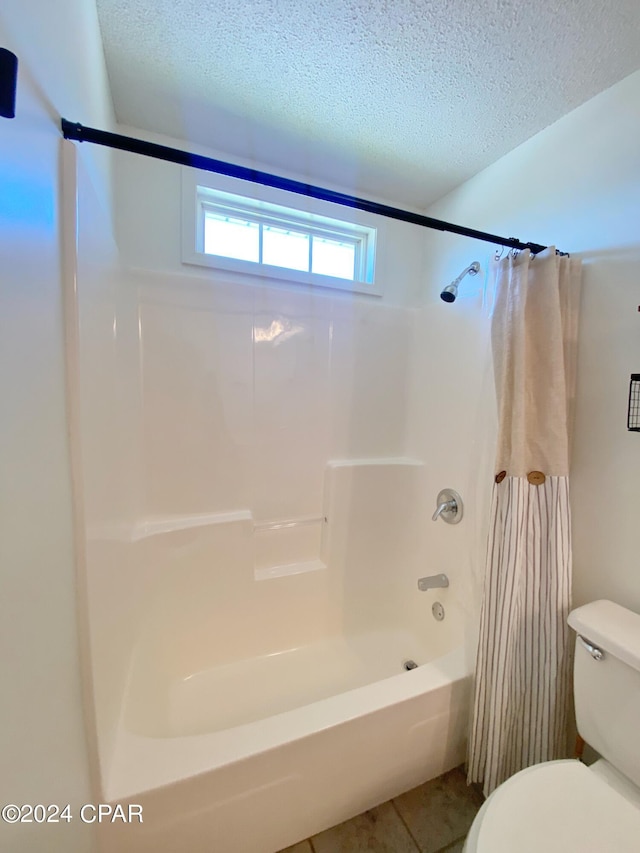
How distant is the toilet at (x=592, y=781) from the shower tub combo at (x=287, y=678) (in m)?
0.32

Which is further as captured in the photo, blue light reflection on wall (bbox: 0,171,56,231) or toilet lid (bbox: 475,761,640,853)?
toilet lid (bbox: 475,761,640,853)

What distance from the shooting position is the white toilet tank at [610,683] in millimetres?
853

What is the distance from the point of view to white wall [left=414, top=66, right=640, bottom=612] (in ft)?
3.50

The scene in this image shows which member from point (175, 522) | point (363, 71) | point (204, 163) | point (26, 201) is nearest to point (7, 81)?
point (26, 201)

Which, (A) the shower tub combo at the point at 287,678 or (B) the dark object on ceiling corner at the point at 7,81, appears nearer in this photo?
(B) the dark object on ceiling corner at the point at 7,81

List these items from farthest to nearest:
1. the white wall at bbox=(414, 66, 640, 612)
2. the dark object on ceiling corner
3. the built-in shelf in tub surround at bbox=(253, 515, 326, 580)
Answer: the built-in shelf in tub surround at bbox=(253, 515, 326, 580)
the white wall at bbox=(414, 66, 640, 612)
the dark object on ceiling corner

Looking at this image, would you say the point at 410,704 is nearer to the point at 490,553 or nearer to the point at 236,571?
the point at 490,553

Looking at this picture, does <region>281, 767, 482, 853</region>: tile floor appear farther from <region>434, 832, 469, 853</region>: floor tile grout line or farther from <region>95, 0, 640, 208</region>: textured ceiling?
<region>95, 0, 640, 208</region>: textured ceiling

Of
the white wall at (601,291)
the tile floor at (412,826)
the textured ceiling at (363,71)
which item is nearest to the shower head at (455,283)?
the white wall at (601,291)

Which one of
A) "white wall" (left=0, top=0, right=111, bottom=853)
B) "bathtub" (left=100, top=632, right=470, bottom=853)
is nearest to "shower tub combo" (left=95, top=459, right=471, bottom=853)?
"bathtub" (left=100, top=632, right=470, bottom=853)

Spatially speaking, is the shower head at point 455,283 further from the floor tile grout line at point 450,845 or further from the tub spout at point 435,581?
the floor tile grout line at point 450,845

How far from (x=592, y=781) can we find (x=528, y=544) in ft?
1.79

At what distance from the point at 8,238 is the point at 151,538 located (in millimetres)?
1222

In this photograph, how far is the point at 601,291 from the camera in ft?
3.72
